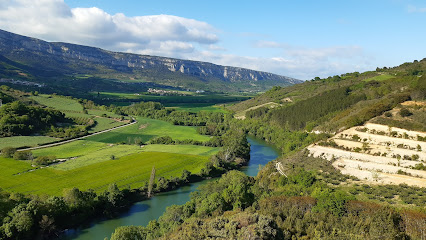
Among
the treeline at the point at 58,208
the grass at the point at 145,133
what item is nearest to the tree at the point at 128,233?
the treeline at the point at 58,208

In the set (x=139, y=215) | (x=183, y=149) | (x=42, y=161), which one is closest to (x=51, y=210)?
(x=139, y=215)

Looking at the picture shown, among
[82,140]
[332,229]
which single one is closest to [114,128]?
[82,140]

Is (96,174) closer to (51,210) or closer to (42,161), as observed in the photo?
(42,161)

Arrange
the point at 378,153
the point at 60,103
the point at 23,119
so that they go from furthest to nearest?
the point at 60,103 < the point at 23,119 < the point at 378,153

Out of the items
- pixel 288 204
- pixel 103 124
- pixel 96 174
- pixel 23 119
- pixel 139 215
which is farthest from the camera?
pixel 103 124

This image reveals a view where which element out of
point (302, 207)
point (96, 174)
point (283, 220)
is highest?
point (302, 207)

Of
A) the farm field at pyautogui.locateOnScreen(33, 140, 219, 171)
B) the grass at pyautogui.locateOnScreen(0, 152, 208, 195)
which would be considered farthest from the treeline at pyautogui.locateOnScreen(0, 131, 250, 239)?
the farm field at pyautogui.locateOnScreen(33, 140, 219, 171)

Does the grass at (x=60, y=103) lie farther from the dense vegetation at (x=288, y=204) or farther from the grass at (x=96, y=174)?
the grass at (x=96, y=174)
